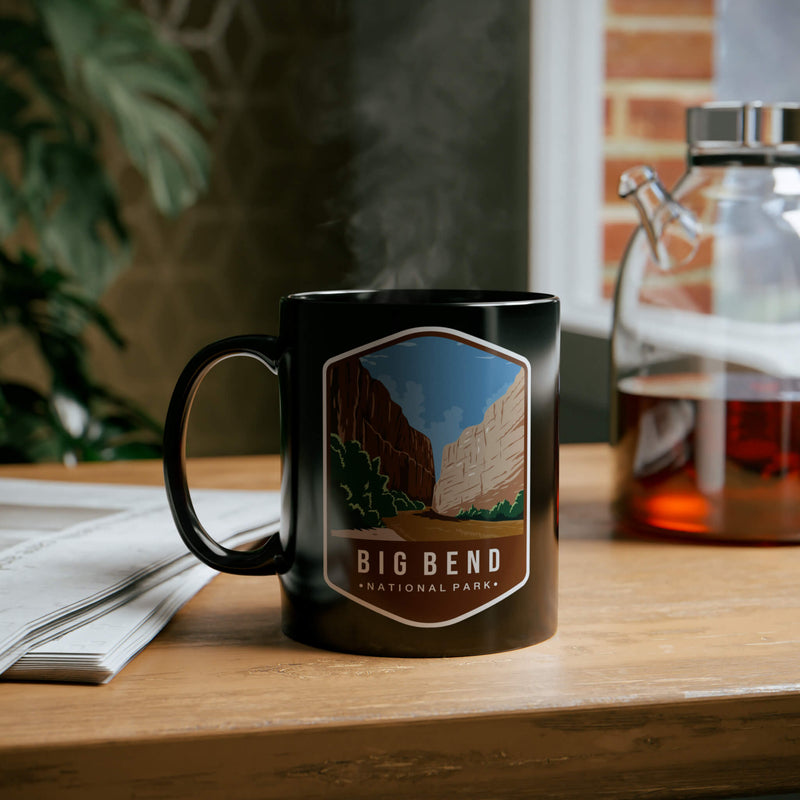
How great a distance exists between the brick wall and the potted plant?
67 cm

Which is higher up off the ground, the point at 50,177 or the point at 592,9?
the point at 592,9

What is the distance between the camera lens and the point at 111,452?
4.01 ft

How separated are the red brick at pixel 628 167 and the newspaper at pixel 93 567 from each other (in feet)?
3.75

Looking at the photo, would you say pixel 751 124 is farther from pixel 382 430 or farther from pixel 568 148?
pixel 568 148

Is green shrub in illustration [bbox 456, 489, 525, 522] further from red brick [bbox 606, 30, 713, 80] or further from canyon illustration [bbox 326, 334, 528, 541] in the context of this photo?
red brick [bbox 606, 30, 713, 80]

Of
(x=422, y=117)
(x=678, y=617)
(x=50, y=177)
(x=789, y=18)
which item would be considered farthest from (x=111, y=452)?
(x=422, y=117)

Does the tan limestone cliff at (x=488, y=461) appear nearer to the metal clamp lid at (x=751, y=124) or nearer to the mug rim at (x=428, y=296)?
the mug rim at (x=428, y=296)

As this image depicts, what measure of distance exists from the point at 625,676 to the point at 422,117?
191 centimetres

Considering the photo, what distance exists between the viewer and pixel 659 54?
5.38 feet

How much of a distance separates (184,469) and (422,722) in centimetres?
16

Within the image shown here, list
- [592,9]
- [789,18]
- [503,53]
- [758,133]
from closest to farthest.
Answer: [758,133], [789,18], [592,9], [503,53]

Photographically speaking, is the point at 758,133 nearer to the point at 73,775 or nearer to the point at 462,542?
the point at 462,542

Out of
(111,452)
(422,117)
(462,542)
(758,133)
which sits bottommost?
(111,452)

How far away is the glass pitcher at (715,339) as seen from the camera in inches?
23.9
